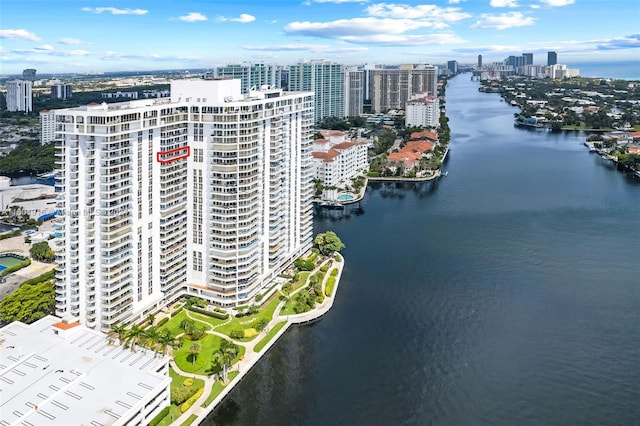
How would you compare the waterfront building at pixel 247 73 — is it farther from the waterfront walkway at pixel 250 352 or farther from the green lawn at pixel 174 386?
the green lawn at pixel 174 386

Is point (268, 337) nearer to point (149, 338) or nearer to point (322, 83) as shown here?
point (149, 338)

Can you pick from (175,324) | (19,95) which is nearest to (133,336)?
(175,324)

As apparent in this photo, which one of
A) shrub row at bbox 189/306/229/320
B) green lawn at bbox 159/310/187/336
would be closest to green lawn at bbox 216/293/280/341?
shrub row at bbox 189/306/229/320

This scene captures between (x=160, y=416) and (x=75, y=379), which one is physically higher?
(x=75, y=379)

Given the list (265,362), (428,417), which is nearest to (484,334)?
(428,417)

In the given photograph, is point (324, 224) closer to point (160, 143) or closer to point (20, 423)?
point (160, 143)

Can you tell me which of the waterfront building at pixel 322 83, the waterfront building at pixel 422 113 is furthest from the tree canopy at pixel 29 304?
the waterfront building at pixel 422 113

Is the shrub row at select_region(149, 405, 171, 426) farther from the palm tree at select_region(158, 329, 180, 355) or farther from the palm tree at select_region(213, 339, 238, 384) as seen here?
the palm tree at select_region(158, 329, 180, 355)
